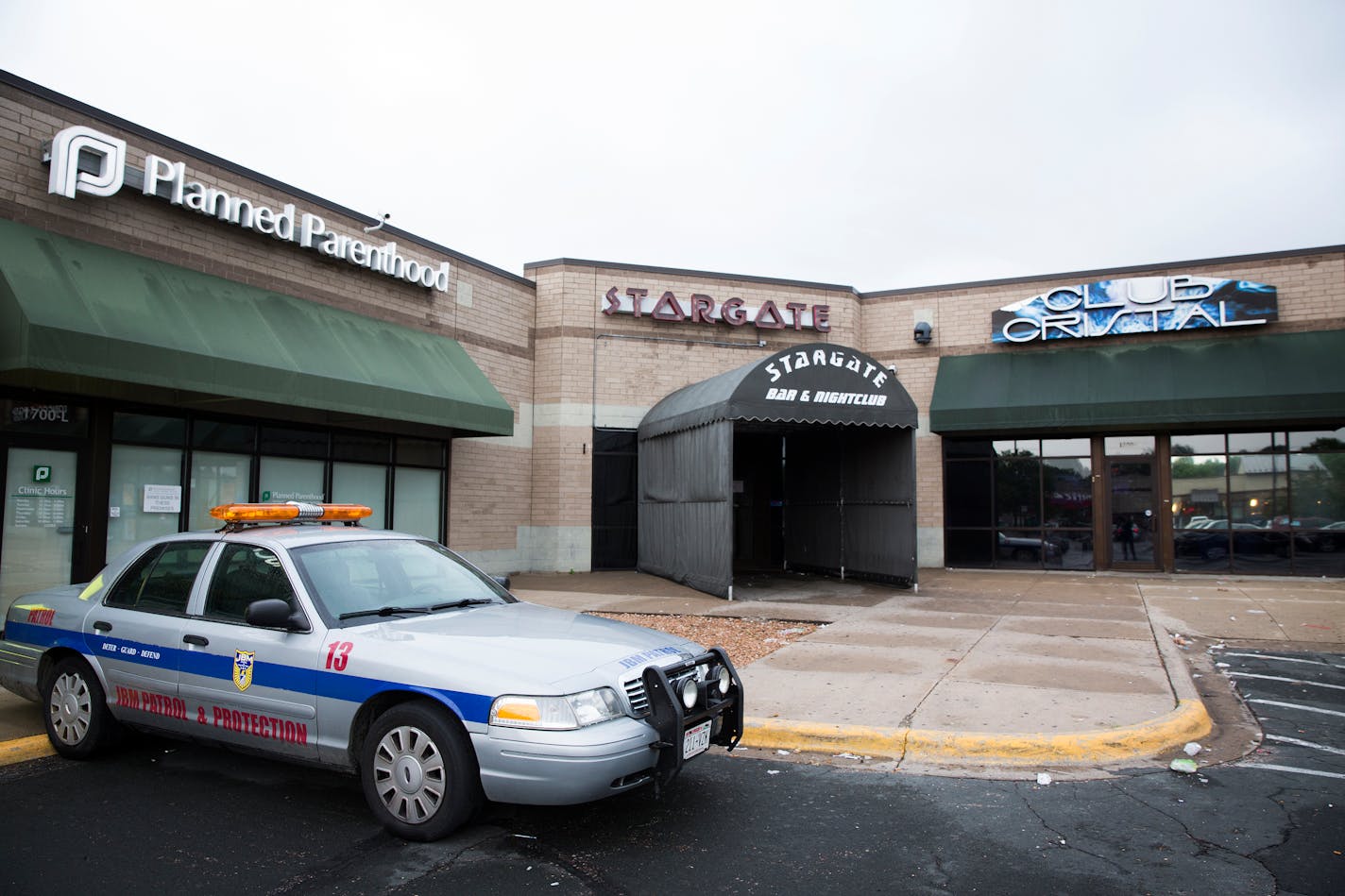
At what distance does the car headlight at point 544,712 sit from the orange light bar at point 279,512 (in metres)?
2.45

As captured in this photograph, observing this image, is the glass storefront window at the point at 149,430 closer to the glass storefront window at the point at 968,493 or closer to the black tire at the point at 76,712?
the black tire at the point at 76,712

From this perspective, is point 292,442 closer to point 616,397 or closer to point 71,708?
point 616,397

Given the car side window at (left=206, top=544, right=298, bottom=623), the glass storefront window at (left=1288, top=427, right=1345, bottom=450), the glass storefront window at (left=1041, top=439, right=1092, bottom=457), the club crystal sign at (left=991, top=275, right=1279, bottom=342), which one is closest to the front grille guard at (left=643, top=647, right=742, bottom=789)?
the car side window at (left=206, top=544, right=298, bottom=623)

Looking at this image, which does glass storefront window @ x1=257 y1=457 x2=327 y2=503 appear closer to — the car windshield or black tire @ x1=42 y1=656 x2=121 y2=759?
black tire @ x1=42 y1=656 x2=121 y2=759

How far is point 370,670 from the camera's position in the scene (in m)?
4.64

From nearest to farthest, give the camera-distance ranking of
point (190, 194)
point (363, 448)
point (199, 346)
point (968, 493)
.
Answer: point (199, 346), point (190, 194), point (363, 448), point (968, 493)

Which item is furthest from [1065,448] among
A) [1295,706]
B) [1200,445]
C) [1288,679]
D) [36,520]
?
[36,520]

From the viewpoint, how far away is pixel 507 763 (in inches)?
168

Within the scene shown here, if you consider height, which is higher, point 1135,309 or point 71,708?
point 1135,309

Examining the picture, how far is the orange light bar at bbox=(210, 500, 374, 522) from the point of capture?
5.89 meters

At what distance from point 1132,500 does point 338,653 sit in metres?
17.9

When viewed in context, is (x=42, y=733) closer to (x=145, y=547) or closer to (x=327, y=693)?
(x=145, y=547)

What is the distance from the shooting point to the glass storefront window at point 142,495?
36.9 ft

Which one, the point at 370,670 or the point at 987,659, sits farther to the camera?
the point at 987,659
